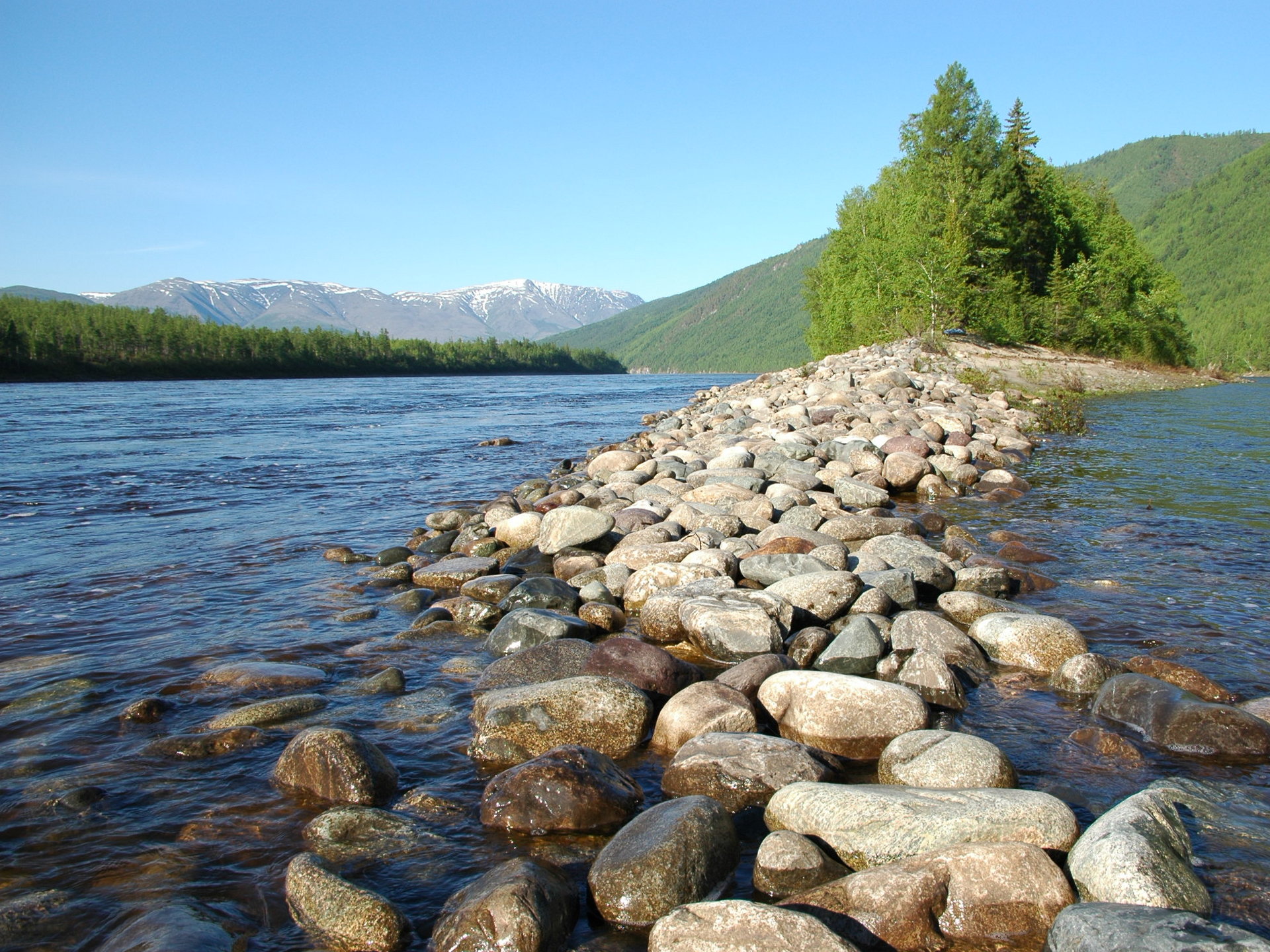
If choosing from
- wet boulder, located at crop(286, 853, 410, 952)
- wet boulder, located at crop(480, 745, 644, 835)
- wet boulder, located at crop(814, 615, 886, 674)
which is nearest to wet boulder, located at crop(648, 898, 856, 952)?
wet boulder, located at crop(480, 745, 644, 835)

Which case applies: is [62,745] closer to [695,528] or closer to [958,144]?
[695,528]

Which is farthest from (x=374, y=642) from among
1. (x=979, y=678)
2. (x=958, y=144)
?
(x=958, y=144)

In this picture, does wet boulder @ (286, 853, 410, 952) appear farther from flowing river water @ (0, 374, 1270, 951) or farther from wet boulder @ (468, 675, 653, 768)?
wet boulder @ (468, 675, 653, 768)

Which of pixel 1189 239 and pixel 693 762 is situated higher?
pixel 1189 239

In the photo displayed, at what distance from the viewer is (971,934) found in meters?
3.21

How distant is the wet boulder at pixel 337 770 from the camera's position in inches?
169

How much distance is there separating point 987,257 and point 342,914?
40.5 m

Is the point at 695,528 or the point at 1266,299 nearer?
the point at 695,528

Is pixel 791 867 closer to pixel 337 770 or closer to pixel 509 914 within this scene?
pixel 509 914

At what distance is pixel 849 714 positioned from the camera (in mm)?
4848

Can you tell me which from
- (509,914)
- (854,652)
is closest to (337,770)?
(509,914)

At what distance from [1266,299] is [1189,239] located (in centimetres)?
3450

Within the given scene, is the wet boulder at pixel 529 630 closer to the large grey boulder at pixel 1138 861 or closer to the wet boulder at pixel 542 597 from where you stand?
the wet boulder at pixel 542 597

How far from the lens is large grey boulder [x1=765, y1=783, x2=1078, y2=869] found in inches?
141
